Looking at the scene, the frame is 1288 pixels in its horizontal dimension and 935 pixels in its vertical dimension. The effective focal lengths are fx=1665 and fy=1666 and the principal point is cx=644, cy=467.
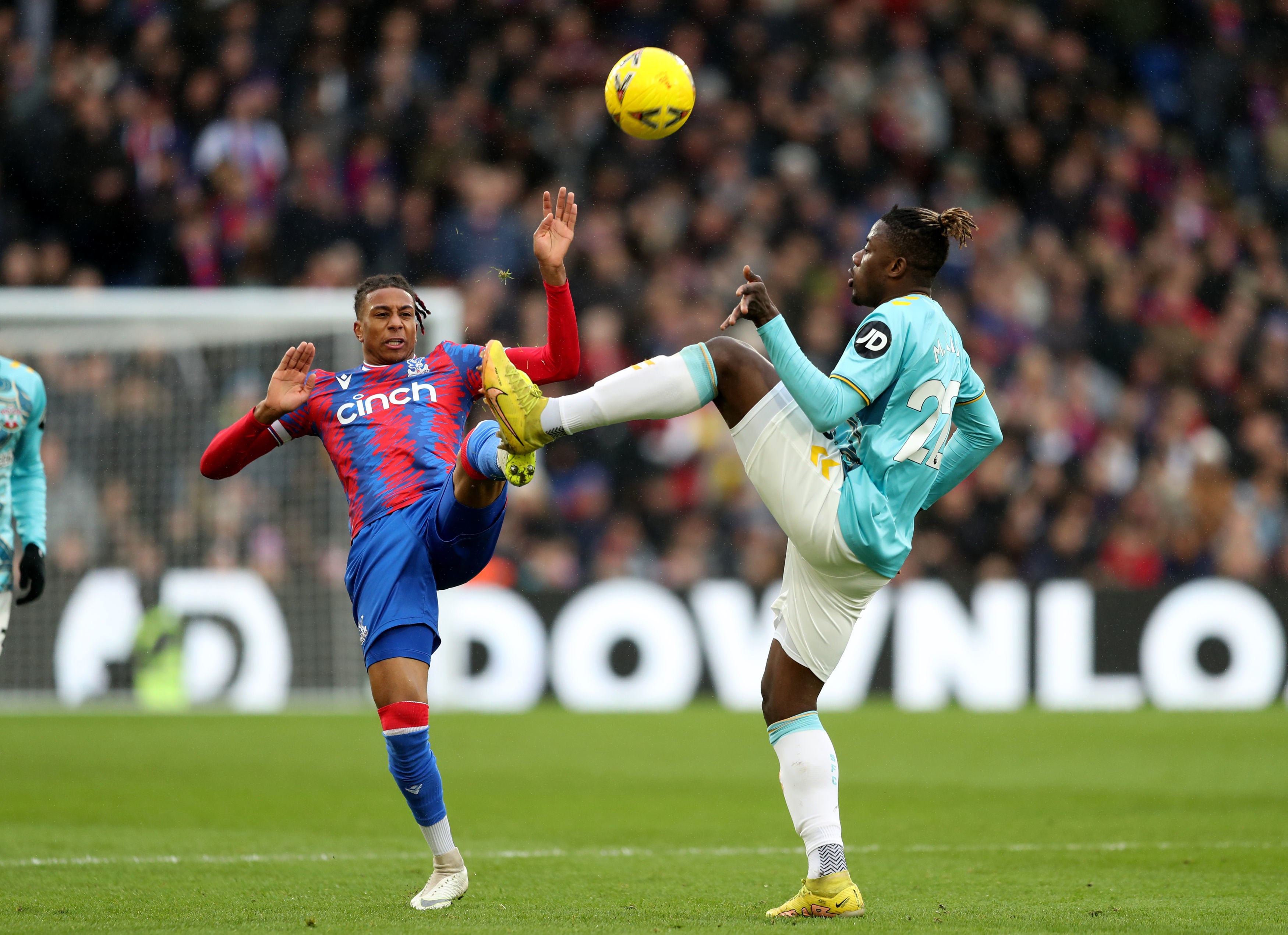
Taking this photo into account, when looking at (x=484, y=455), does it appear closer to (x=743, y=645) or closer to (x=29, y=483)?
(x=29, y=483)

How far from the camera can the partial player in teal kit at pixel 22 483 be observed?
6.50 metres

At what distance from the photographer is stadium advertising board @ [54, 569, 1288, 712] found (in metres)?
13.1

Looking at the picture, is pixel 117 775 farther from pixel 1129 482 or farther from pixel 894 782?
pixel 1129 482

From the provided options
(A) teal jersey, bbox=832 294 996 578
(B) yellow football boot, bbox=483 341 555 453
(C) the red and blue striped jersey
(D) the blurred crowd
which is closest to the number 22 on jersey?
(A) teal jersey, bbox=832 294 996 578

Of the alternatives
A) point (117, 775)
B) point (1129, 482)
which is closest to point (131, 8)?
point (117, 775)

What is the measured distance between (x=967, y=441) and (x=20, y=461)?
12.2ft

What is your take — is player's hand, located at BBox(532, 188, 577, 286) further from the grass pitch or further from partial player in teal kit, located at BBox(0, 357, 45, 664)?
partial player in teal kit, located at BBox(0, 357, 45, 664)

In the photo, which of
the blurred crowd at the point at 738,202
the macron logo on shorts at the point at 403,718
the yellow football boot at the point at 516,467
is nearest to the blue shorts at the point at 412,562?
the macron logo on shorts at the point at 403,718

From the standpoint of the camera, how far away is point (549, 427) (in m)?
5.15

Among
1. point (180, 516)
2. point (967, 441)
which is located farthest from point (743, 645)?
point (967, 441)

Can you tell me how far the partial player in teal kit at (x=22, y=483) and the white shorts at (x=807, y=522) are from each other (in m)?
3.03

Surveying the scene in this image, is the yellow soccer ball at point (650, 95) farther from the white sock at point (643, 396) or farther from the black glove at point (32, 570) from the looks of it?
the black glove at point (32, 570)

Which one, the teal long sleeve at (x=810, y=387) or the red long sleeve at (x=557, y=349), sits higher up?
the red long sleeve at (x=557, y=349)

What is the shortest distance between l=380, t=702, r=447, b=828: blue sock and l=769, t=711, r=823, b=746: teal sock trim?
1104 mm
